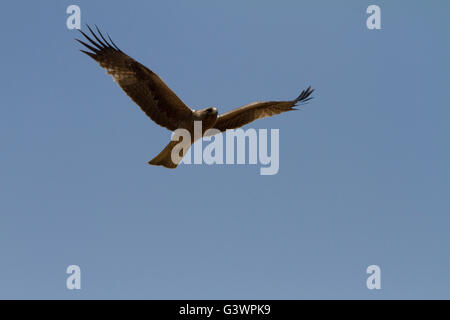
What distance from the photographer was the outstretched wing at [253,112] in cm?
1063

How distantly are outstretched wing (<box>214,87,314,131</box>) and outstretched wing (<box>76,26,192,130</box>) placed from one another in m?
1.12

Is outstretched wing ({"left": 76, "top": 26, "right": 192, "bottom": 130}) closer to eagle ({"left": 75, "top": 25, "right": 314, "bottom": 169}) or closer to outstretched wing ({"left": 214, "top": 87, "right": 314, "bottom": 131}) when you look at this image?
eagle ({"left": 75, "top": 25, "right": 314, "bottom": 169})

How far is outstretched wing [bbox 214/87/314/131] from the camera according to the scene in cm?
1063

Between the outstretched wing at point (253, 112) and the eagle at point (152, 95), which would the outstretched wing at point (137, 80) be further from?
the outstretched wing at point (253, 112)

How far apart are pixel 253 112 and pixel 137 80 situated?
2.87m

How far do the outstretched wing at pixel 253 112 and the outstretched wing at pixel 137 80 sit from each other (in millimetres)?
1124

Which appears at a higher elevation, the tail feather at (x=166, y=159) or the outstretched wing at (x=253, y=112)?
the outstretched wing at (x=253, y=112)

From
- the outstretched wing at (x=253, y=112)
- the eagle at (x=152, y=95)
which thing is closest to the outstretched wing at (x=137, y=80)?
the eagle at (x=152, y=95)

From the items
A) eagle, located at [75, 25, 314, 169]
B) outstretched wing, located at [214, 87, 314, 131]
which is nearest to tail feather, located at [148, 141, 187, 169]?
eagle, located at [75, 25, 314, 169]

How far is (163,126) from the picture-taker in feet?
32.3
